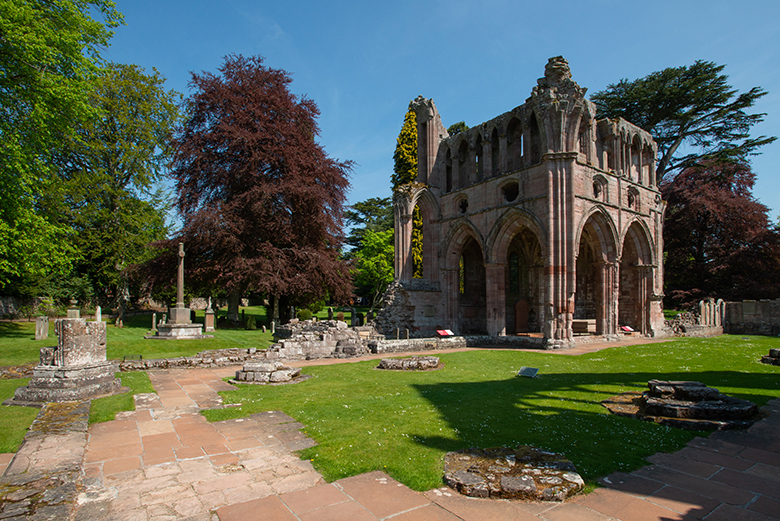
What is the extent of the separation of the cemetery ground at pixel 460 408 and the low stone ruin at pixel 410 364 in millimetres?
523

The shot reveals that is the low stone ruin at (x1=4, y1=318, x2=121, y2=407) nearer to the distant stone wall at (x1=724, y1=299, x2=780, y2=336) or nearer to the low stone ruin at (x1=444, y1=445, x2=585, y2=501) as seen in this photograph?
the low stone ruin at (x1=444, y1=445, x2=585, y2=501)

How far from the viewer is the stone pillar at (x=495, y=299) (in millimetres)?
21938

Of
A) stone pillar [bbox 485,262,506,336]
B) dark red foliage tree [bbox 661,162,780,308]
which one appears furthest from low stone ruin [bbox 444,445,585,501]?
dark red foliage tree [bbox 661,162,780,308]

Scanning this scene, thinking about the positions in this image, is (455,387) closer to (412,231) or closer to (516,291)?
(412,231)

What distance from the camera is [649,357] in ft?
46.8

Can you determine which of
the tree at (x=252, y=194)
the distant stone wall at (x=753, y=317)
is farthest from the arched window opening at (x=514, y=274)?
the distant stone wall at (x=753, y=317)

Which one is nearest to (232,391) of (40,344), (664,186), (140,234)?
(40,344)

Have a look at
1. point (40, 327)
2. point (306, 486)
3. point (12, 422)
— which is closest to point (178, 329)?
point (40, 327)

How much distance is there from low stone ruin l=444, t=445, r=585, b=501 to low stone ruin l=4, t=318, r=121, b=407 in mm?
7413

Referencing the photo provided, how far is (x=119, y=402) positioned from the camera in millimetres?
7852

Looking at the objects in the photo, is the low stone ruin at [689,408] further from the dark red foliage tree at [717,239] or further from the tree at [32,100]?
the dark red foliage tree at [717,239]

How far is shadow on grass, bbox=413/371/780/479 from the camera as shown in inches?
199

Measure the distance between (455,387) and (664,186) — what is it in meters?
33.1

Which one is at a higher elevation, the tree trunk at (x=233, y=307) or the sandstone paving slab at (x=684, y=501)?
the tree trunk at (x=233, y=307)
